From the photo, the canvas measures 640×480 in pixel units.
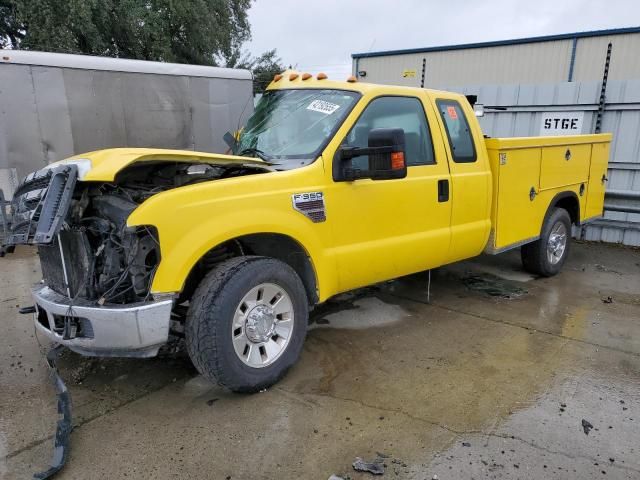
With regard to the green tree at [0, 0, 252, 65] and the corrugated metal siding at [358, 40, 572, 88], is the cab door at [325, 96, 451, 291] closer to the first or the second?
the corrugated metal siding at [358, 40, 572, 88]

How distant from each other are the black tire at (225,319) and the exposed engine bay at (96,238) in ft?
1.11

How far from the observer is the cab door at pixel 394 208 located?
3787 mm

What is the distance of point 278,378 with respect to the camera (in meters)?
3.46

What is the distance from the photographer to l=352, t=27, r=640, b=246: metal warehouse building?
7543mm

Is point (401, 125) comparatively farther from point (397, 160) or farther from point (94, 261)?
point (94, 261)

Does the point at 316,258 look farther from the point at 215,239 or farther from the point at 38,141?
the point at 38,141

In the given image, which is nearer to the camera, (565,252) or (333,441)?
(333,441)

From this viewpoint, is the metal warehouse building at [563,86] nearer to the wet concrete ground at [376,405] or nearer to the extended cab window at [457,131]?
the wet concrete ground at [376,405]

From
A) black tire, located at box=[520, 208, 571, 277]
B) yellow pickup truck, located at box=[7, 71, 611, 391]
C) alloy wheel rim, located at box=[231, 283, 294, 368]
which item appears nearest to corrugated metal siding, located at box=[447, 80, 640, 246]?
black tire, located at box=[520, 208, 571, 277]

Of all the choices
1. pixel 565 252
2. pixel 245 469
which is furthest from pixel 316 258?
pixel 565 252

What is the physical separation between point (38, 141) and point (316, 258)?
7.00m

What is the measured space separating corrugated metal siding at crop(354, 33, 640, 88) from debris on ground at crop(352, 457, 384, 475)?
10875 millimetres

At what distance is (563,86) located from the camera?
7949 mm

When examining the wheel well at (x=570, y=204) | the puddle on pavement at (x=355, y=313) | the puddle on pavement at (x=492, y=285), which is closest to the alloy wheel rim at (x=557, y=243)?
the wheel well at (x=570, y=204)
